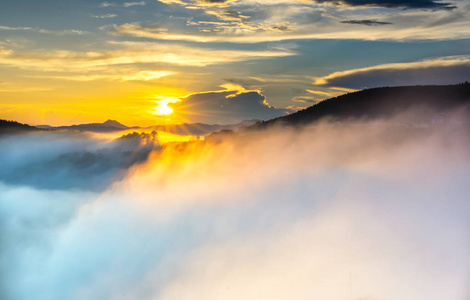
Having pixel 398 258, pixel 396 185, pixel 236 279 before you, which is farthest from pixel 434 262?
pixel 396 185

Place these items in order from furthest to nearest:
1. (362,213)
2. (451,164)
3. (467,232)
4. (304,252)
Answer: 1. (451,164)
2. (362,213)
3. (304,252)
4. (467,232)

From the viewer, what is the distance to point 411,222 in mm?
158250

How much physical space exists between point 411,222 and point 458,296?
55.2 meters

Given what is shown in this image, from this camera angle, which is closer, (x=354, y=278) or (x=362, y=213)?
(x=354, y=278)

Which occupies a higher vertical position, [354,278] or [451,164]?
[451,164]

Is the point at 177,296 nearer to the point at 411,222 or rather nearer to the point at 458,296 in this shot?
the point at 411,222

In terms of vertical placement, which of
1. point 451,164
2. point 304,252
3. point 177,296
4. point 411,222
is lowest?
point 177,296

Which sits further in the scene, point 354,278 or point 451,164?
point 451,164

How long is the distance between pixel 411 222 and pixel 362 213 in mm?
22609

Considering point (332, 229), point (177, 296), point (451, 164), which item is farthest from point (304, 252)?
point (451, 164)

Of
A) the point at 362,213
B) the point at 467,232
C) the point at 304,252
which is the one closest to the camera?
the point at 467,232

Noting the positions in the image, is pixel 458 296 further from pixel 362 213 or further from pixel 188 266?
pixel 188 266

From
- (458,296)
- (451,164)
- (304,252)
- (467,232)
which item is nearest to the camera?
(458,296)

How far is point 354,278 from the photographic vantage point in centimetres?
12469
